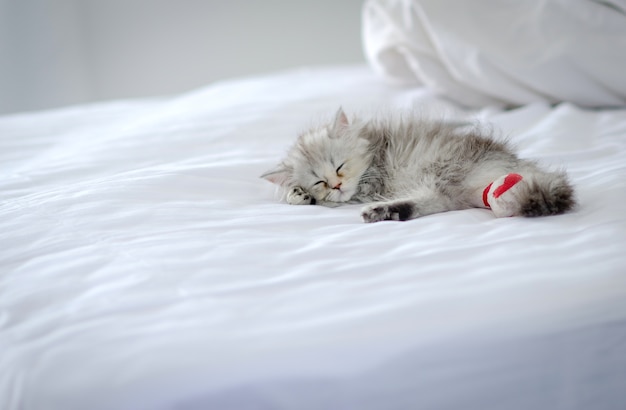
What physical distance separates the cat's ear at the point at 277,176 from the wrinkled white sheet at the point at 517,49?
85 centimetres

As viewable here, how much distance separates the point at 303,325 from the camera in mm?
717

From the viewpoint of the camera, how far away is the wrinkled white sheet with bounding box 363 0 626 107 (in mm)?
1762

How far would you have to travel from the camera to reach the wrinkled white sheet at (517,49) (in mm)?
1762

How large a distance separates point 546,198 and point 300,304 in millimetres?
528

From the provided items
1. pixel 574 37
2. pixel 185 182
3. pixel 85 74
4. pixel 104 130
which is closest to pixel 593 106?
pixel 574 37

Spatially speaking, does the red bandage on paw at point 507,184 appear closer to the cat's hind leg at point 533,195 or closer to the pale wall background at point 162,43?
the cat's hind leg at point 533,195

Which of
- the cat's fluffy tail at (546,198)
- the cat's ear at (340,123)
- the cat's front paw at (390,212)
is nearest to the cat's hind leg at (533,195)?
the cat's fluffy tail at (546,198)

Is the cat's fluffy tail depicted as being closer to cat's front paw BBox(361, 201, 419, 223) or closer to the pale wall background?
cat's front paw BBox(361, 201, 419, 223)

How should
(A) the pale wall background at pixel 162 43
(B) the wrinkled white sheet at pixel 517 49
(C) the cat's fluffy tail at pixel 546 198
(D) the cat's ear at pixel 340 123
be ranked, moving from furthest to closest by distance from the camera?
(A) the pale wall background at pixel 162 43, (B) the wrinkled white sheet at pixel 517 49, (D) the cat's ear at pixel 340 123, (C) the cat's fluffy tail at pixel 546 198

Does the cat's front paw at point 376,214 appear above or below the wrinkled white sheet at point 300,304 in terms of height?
above

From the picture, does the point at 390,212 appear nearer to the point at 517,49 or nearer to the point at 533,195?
the point at 533,195

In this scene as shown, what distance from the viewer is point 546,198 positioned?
1024 millimetres

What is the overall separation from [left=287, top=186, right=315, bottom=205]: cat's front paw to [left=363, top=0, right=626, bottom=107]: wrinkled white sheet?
0.84 metres

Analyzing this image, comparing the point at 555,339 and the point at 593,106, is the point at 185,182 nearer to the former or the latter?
the point at 555,339
